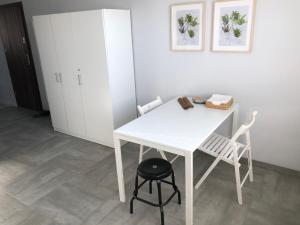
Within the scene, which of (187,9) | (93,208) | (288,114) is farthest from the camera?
(187,9)

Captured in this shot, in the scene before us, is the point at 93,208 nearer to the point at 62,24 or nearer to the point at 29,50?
the point at 62,24

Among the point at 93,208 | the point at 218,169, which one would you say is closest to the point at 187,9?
the point at 218,169

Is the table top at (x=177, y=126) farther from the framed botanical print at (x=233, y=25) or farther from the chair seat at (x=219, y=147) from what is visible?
the framed botanical print at (x=233, y=25)

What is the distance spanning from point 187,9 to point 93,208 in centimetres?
222

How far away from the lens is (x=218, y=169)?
278cm

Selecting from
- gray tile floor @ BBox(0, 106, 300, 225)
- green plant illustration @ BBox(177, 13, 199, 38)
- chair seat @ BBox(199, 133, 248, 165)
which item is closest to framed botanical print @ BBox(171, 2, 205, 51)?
green plant illustration @ BBox(177, 13, 199, 38)

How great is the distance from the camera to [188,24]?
8.87 ft

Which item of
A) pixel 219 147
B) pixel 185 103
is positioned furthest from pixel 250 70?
pixel 219 147

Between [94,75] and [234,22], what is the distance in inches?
67.2

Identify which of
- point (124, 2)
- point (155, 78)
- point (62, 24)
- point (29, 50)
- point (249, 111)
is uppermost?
point (124, 2)

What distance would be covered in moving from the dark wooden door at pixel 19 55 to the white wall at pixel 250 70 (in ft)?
5.72

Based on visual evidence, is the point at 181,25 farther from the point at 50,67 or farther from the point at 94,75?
the point at 50,67

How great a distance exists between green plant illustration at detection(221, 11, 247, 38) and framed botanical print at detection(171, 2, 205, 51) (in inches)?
9.7

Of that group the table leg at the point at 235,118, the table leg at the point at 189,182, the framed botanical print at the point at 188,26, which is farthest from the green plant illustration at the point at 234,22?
the table leg at the point at 189,182
